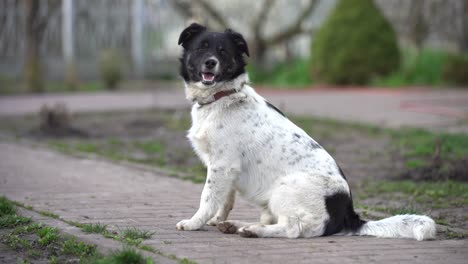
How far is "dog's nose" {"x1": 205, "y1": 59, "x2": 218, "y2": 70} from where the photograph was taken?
6.25m

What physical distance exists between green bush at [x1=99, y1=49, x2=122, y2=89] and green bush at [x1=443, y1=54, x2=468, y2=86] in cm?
1009

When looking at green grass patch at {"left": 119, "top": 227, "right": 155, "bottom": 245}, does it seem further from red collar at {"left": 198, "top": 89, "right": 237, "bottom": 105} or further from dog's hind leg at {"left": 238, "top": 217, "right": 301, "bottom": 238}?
red collar at {"left": 198, "top": 89, "right": 237, "bottom": 105}

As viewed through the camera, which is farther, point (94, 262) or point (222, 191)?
point (222, 191)

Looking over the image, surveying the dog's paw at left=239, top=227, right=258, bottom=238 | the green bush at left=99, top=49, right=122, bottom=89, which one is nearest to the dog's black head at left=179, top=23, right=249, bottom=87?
the dog's paw at left=239, top=227, right=258, bottom=238

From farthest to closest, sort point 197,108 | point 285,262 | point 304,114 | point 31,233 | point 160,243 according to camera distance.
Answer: point 304,114
point 197,108
point 31,233
point 160,243
point 285,262

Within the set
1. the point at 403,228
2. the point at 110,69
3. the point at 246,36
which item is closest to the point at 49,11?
the point at 110,69

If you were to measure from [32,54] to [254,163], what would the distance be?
18.0m

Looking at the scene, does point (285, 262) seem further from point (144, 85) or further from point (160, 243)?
point (144, 85)

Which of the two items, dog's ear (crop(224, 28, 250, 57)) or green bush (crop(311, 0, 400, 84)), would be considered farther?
green bush (crop(311, 0, 400, 84))

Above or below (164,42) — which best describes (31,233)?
below

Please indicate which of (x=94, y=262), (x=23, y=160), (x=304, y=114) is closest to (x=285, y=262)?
(x=94, y=262)

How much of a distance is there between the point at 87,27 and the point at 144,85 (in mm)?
3523

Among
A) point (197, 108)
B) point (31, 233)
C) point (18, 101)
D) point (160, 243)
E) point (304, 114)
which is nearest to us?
point (160, 243)

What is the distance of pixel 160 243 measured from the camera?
5.73 metres
